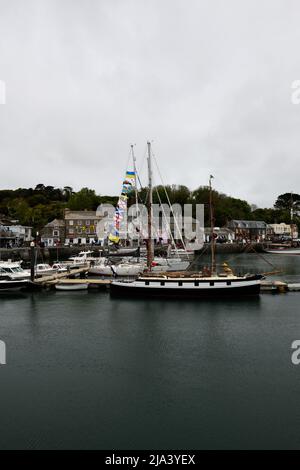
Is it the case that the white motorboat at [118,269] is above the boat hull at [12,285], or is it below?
above

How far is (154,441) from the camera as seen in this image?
39.9ft

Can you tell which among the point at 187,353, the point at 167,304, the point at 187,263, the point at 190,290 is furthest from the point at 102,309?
the point at 187,263

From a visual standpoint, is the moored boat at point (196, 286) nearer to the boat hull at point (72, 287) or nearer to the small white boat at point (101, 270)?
the boat hull at point (72, 287)

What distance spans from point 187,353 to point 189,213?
110525 millimetres

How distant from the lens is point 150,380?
1670 cm

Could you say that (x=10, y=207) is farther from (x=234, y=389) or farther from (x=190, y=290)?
(x=234, y=389)

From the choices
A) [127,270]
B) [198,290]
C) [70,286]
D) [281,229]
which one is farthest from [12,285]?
[281,229]

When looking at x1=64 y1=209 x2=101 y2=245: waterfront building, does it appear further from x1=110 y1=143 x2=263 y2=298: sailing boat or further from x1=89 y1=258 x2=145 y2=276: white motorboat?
x1=110 y1=143 x2=263 y2=298: sailing boat

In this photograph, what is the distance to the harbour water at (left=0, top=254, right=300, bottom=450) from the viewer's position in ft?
41.1

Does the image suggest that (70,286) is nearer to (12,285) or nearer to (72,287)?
(72,287)

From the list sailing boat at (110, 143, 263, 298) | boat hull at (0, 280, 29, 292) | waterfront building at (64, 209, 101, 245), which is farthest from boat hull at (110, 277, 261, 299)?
waterfront building at (64, 209, 101, 245)

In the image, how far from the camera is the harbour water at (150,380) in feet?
41.1

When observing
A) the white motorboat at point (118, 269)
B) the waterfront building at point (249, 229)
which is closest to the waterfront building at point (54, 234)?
the white motorboat at point (118, 269)
